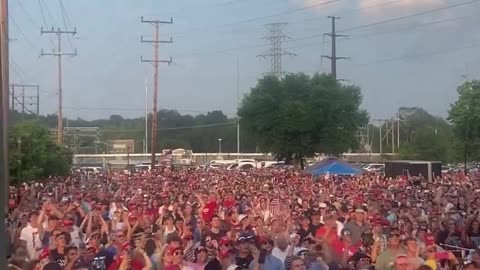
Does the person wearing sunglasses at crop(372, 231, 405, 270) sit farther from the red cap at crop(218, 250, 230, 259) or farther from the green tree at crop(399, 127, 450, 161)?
the green tree at crop(399, 127, 450, 161)

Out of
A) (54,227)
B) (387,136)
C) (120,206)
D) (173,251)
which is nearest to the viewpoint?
(173,251)

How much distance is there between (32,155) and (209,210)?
22709 millimetres

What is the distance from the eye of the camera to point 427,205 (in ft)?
59.4

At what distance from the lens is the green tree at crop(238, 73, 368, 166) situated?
5556 centimetres

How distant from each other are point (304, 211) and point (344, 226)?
244 cm

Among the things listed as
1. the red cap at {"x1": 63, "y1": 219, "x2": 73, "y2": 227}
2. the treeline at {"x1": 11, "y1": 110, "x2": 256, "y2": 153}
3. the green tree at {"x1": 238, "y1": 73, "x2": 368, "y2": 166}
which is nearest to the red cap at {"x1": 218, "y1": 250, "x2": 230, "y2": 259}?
the red cap at {"x1": 63, "y1": 219, "x2": 73, "y2": 227}

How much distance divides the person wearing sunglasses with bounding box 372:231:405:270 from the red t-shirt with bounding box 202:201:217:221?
4.80 meters

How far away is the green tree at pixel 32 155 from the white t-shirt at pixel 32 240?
19.4m

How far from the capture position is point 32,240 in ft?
38.1

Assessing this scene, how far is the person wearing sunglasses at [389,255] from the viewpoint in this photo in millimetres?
10352

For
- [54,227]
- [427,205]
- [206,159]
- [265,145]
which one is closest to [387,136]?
[206,159]

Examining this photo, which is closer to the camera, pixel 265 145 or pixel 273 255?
pixel 273 255

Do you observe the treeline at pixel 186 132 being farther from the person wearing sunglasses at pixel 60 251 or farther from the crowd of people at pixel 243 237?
the person wearing sunglasses at pixel 60 251

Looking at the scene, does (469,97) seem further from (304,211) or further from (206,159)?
(206,159)
